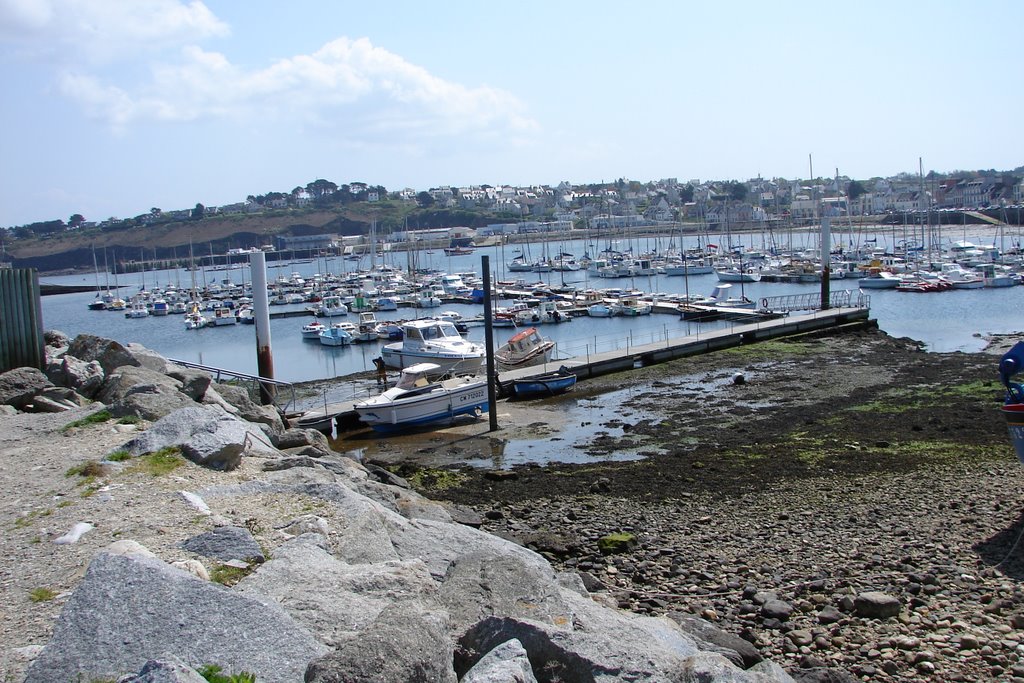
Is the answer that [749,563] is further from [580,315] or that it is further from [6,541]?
[580,315]

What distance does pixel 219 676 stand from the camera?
4.85m

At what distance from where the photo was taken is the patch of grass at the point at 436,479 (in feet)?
58.2

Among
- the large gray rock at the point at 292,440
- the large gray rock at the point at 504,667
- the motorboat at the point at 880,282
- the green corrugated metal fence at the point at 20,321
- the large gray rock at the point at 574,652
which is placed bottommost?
the motorboat at the point at 880,282

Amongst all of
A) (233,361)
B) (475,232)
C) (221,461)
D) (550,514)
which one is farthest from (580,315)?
(475,232)

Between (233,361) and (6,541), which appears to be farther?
(233,361)

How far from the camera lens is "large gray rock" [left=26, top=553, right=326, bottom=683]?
16.3 feet

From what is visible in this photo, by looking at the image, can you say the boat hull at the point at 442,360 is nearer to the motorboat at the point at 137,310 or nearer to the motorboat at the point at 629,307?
the motorboat at the point at 629,307

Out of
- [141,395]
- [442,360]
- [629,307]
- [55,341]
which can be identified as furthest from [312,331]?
[141,395]

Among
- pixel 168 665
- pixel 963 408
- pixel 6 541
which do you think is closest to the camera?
pixel 168 665

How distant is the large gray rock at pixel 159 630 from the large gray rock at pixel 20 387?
371 inches

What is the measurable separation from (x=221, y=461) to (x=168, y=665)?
18.7 ft

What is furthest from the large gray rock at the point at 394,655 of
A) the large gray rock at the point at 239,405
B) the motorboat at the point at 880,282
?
the motorboat at the point at 880,282

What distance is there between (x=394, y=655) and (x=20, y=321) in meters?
13.8

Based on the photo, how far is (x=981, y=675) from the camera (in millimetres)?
8406
